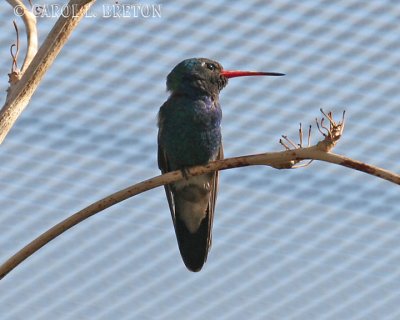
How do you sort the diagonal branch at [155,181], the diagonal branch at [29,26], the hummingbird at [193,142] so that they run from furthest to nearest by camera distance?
the hummingbird at [193,142]
the diagonal branch at [29,26]
the diagonal branch at [155,181]

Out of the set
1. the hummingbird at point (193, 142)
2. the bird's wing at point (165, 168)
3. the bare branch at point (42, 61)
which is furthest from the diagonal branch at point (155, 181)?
the bird's wing at point (165, 168)

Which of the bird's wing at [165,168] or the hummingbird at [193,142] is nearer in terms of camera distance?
the hummingbird at [193,142]

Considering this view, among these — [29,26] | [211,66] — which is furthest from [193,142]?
[29,26]

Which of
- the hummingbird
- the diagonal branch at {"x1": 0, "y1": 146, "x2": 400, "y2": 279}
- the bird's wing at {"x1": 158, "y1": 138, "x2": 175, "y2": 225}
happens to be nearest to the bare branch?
the diagonal branch at {"x1": 0, "y1": 146, "x2": 400, "y2": 279}

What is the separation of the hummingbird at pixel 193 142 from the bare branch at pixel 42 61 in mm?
1153

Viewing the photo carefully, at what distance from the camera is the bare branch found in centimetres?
234

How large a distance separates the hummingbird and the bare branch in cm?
115

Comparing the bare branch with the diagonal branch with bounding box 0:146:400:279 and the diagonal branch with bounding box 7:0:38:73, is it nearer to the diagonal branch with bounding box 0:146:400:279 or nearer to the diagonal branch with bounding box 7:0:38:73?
the diagonal branch with bounding box 7:0:38:73

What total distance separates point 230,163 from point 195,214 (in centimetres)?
146

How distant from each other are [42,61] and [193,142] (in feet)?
3.99

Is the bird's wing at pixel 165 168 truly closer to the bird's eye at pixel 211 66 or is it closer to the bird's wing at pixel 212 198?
the bird's wing at pixel 212 198

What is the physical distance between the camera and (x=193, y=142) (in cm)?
352

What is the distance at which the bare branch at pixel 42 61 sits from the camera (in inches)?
92.0

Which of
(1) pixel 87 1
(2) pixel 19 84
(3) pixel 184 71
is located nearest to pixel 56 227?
(2) pixel 19 84
